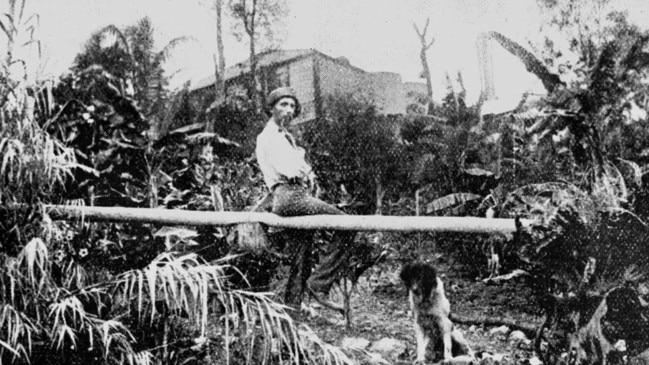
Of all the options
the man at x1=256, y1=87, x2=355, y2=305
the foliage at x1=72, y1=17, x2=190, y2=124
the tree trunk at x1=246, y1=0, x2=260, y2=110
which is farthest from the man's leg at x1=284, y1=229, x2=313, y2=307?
the tree trunk at x1=246, y1=0, x2=260, y2=110

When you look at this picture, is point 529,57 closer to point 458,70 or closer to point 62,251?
point 62,251

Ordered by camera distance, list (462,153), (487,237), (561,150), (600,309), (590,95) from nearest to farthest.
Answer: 1. (600,309)
2. (590,95)
3. (561,150)
4. (487,237)
5. (462,153)

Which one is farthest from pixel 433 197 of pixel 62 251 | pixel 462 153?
pixel 62 251

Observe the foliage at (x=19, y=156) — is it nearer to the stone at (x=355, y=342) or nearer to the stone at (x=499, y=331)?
the stone at (x=355, y=342)

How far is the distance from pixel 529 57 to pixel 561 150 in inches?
57.8

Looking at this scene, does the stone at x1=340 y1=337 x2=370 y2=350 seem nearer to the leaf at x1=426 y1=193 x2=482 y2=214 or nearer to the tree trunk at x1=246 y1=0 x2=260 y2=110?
the leaf at x1=426 y1=193 x2=482 y2=214

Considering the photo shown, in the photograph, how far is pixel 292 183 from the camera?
4309 mm

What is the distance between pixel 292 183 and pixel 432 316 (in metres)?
1.33

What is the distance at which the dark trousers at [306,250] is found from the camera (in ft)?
13.8

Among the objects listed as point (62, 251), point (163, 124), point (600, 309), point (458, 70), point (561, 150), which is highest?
point (458, 70)

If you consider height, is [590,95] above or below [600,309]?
above

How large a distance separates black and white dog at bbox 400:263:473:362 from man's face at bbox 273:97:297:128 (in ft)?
4.68

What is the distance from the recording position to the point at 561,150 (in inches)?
298

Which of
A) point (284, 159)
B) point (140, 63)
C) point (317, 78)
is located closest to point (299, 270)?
point (284, 159)
